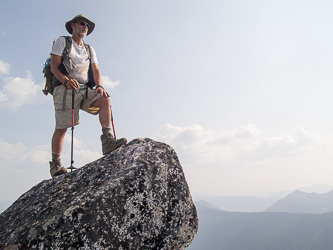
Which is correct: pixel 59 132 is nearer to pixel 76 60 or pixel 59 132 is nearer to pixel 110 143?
pixel 110 143

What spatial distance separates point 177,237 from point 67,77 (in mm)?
4687

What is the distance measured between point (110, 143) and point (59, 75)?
2.19 metres

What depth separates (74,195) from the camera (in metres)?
4.06

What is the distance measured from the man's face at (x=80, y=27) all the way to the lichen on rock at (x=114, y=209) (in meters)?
3.61

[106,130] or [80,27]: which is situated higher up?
[80,27]

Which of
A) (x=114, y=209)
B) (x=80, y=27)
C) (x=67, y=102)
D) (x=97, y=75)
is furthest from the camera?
(x=97, y=75)

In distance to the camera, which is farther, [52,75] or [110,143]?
[52,75]

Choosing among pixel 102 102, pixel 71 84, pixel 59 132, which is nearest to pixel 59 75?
pixel 71 84

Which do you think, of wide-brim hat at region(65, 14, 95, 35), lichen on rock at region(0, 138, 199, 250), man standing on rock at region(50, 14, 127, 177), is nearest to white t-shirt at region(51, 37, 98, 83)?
man standing on rock at region(50, 14, 127, 177)

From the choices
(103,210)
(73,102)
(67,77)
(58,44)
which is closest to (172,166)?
(103,210)

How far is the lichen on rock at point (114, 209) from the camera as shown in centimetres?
333

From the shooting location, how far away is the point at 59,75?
580 centimetres

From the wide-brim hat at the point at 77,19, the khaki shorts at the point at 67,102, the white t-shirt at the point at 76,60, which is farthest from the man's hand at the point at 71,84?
the wide-brim hat at the point at 77,19

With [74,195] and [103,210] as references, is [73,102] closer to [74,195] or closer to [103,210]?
[74,195]
